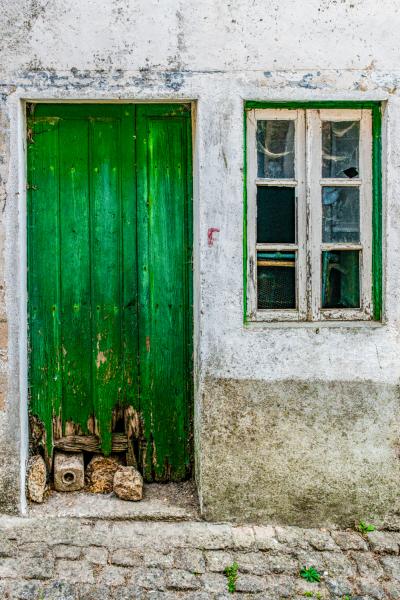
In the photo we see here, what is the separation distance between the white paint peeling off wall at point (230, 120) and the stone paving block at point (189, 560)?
0.37 m

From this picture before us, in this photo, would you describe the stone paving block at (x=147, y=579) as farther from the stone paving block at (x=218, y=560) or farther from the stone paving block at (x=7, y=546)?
the stone paving block at (x=7, y=546)

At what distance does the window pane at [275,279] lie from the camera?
3932mm

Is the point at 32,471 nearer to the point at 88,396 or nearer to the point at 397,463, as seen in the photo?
the point at 88,396

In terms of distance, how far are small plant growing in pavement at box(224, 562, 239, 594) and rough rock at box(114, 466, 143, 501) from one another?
835mm

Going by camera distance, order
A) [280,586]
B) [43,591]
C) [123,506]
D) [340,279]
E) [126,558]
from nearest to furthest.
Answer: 1. [43,591]
2. [280,586]
3. [126,558]
4. [123,506]
5. [340,279]

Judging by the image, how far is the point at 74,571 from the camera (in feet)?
10.7

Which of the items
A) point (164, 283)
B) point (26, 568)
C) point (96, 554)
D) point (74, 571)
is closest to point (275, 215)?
point (164, 283)

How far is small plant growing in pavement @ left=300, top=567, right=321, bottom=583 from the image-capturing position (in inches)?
129

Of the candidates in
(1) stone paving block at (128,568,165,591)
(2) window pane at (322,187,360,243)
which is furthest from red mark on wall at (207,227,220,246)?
(1) stone paving block at (128,568,165,591)

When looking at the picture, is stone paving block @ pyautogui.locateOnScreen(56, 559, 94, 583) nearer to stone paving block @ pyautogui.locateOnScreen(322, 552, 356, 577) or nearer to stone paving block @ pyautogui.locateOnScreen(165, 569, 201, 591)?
stone paving block @ pyautogui.locateOnScreen(165, 569, 201, 591)

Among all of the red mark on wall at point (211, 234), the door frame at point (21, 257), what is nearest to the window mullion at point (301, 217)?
the red mark on wall at point (211, 234)

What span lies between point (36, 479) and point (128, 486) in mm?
599

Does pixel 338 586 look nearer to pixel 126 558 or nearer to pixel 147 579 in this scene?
pixel 147 579

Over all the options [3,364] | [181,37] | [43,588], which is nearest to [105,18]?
[181,37]
